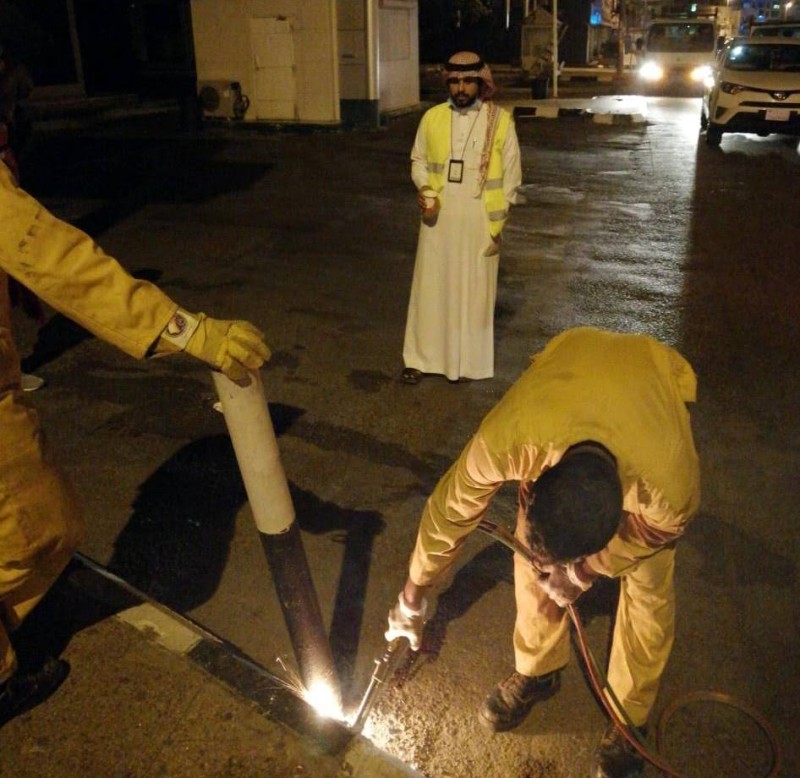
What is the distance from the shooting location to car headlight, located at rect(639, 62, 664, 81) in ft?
88.9

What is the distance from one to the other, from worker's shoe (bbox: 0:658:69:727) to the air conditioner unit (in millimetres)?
16543

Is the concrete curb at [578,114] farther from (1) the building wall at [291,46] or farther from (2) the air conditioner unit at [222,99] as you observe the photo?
(2) the air conditioner unit at [222,99]

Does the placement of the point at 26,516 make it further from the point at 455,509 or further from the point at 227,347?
the point at 455,509

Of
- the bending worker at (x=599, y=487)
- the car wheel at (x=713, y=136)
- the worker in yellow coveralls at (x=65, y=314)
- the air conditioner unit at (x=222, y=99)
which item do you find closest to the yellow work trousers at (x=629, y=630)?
the bending worker at (x=599, y=487)

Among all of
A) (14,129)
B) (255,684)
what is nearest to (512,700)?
(255,684)

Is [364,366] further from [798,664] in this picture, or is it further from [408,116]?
[408,116]

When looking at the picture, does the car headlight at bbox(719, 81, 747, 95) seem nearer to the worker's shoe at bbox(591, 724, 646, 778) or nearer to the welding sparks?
the worker's shoe at bbox(591, 724, 646, 778)

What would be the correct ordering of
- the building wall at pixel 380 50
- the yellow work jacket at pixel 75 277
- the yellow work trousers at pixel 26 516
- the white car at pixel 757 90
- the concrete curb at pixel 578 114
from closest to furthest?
1. the yellow work jacket at pixel 75 277
2. the yellow work trousers at pixel 26 516
3. the white car at pixel 757 90
4. the building wall at pixel 380 50
5. the concrete curb at pixel 578 114

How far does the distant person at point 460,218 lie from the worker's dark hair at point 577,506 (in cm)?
318

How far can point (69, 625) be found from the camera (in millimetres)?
2992

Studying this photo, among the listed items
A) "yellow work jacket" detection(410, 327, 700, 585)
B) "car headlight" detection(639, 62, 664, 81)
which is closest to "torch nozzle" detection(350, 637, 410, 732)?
"yellow work jacket" detection(410, 327, 700, 585)

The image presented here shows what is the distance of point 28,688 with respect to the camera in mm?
2646

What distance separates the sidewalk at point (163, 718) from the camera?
7.97 feet

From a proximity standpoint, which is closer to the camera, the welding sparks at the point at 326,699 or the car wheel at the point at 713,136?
the welding sparks at the point at 326,699
